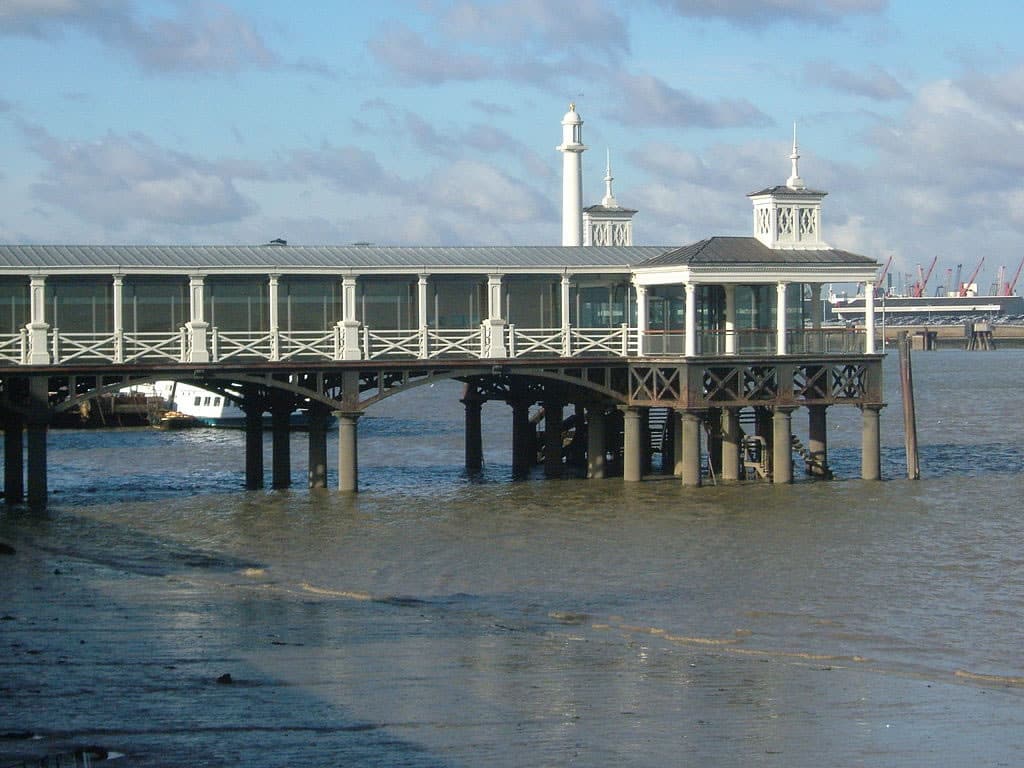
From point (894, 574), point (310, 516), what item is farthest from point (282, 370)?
point (894, 574)

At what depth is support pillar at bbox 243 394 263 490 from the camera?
150ft

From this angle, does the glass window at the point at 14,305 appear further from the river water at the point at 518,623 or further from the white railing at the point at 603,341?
the white railing at the point at 603,341

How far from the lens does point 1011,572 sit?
32.3 metres

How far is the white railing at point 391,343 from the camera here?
43.5 metres

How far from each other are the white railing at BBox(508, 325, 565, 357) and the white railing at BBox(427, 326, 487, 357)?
827 millimetres

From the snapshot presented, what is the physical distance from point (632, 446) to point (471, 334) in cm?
531

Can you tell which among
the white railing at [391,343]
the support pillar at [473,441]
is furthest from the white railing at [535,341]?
the support pillar at [473,441]

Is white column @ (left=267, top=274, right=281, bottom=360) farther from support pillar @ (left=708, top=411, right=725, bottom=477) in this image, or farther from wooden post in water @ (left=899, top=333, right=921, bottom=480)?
wooden post in water @ (left=899, top=333, right=921, bottom=480)

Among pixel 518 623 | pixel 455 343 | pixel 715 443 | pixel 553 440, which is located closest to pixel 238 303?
pixel 455 343

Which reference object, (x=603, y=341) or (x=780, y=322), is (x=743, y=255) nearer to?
(x=780, y=322)

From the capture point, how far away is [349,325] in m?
43.0

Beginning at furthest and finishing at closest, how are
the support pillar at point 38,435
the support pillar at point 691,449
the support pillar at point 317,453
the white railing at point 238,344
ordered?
1. the support pillar at point 691,449
2. the support pillar at point 317,453
3. the white railing at point 238,344
4. the support pillar at point 38,435

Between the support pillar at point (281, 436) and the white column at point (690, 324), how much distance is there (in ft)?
35.4

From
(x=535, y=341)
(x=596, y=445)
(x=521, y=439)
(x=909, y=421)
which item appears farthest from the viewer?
(x=521, y=439)
